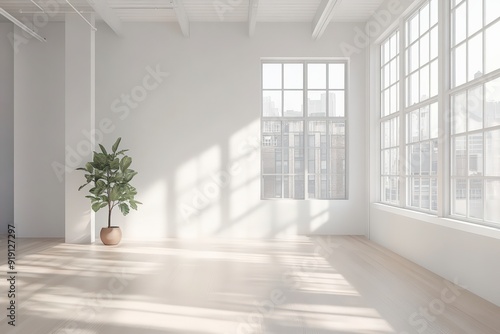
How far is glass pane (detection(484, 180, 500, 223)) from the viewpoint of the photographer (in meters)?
4.30

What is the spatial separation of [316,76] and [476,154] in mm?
4531

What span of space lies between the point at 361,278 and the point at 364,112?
13.9 ft

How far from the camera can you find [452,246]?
496 centimetres

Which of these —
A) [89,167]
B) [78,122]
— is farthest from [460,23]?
[78,122]

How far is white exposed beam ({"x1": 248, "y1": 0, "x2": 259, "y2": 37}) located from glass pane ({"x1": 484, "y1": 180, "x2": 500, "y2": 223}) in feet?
14.4

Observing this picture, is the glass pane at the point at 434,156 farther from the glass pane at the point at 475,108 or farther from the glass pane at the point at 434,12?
the glass pane at the point at 434,12

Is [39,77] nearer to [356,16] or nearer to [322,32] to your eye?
[322,32]

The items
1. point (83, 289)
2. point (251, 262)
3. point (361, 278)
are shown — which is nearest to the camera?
point (83, 289)

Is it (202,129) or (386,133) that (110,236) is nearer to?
(202,129)

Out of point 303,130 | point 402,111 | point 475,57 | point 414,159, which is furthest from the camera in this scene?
point 303,130

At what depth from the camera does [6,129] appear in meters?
8.69

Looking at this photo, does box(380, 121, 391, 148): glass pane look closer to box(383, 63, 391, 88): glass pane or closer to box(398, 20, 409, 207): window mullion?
box(383, 63, 391, 88): glass pane

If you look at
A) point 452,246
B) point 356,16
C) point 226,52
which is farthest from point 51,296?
point 356,16

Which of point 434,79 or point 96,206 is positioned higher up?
point 434,79
